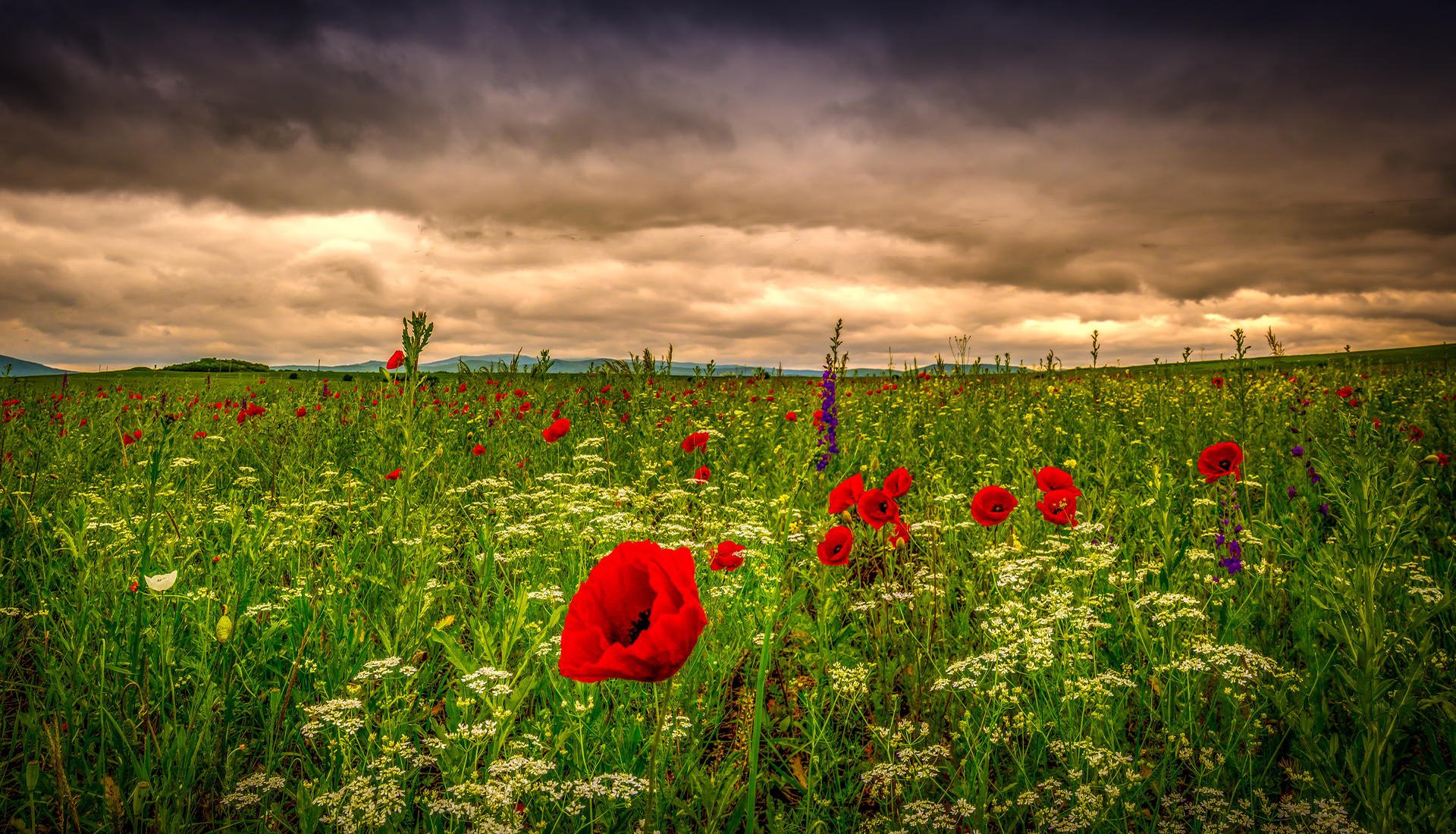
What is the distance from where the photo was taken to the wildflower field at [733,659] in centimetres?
182

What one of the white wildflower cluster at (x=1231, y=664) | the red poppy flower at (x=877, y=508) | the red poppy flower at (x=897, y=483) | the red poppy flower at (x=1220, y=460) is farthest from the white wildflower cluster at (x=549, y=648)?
the red poppy flower at (x=1220, y=460)

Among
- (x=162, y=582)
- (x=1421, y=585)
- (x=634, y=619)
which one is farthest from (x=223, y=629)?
(x=1421, y=585)

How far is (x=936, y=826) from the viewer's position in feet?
6.30

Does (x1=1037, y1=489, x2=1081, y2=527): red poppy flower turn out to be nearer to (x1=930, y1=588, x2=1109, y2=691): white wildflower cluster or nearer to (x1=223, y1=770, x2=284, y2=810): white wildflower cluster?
(x1=930, y1=588, x2=1109, y2=691): white wildflower cluster

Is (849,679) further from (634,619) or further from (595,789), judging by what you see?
(634,619)

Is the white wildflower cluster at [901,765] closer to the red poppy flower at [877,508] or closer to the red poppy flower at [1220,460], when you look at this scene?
the red poppy flower at [877,508]

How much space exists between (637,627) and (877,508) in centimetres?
163

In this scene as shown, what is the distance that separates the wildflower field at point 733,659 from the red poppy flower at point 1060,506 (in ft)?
0.07

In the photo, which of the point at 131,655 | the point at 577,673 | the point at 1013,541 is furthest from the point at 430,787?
the point at 1013,541

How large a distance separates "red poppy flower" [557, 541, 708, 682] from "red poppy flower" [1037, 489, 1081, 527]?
2.15m

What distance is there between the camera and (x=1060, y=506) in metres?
2.91

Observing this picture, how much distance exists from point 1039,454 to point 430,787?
16.3ft

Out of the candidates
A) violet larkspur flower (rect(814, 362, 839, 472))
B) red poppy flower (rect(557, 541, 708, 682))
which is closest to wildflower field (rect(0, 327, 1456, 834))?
red poppy flower (rect(557, 541, 708, 682))

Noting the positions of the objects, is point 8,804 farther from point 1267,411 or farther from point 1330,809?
point 1267,411
